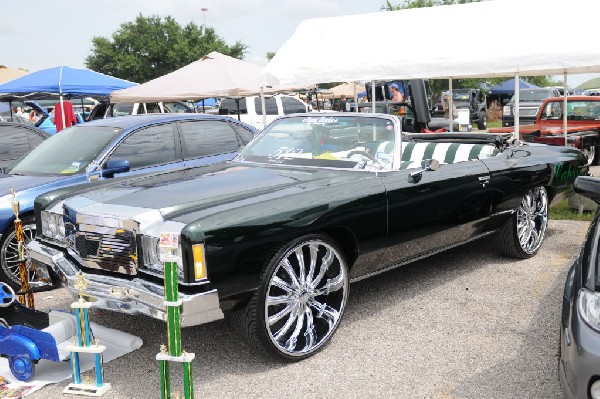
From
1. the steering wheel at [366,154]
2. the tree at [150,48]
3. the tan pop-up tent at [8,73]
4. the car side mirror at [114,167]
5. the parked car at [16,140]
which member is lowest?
the car side mirror at [114,167]

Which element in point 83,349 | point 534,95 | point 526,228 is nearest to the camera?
point 83,349

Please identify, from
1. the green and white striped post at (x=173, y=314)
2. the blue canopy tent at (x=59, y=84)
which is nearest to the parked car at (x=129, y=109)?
the blue canopy tent at (x=59, y=84)

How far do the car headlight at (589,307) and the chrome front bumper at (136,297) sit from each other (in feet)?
5.66

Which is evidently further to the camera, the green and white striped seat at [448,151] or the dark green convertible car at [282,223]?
the green and white striped seat at [448,151]

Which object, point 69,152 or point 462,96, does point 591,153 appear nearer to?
point 69,152

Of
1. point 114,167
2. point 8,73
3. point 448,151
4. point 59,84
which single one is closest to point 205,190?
point 114,167

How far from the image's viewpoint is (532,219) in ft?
19.2

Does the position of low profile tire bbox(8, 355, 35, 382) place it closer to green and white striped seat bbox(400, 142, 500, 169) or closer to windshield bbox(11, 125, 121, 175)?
windshield bbox(11, 125, 121, 175)

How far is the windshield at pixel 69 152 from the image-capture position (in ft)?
18.9

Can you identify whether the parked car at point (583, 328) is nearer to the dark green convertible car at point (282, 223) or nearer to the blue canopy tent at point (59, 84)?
the dark green convertible car at point (282, 223)

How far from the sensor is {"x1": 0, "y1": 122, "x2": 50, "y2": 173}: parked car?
7.11 meters

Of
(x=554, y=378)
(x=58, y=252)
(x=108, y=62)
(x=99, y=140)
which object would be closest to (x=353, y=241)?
(x=554, y=378)

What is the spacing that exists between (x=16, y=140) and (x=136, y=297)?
4789 millimetres

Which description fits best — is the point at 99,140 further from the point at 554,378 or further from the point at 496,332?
the point at 554,378
